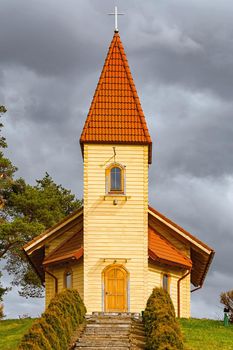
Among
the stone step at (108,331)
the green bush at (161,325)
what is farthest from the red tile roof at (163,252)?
the stone step at (108,331)

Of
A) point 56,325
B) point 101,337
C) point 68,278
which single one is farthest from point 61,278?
point 56,325

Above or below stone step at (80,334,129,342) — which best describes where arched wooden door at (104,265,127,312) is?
above

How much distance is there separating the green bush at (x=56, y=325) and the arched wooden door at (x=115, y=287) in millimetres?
5448

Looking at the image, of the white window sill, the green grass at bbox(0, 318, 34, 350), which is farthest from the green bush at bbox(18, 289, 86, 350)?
the white window sill

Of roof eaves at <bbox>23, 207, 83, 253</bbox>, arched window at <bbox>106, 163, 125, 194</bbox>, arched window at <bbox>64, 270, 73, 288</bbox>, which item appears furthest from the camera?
roof eaves at <bbox>23, 207, 83, 253</bbox>

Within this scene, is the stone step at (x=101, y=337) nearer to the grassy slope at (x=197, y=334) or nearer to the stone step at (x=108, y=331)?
the stone step at (x=108, y=331)

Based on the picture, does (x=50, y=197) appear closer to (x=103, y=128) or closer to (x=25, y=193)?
(x=25, y=193)

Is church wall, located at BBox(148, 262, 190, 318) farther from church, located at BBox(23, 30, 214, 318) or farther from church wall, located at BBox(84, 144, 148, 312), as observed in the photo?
church wall, located at BBox(84, 144, 148, 312)

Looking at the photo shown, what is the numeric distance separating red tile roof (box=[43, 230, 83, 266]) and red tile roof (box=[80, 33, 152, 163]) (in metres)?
5.17

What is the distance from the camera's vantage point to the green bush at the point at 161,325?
3008 centimetres

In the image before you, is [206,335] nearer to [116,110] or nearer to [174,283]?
[174,283]

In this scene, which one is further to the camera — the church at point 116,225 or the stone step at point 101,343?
the church at point 116,225

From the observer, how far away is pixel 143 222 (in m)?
43.6

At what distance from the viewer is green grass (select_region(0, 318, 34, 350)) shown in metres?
36.4
